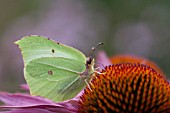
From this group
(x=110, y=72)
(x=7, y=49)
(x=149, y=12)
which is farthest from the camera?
(x=149, y=12)

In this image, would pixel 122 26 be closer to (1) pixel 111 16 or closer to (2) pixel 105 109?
(1) pixel 111 16

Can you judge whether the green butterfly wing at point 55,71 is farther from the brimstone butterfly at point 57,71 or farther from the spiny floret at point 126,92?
the spiny floret at point 126,92

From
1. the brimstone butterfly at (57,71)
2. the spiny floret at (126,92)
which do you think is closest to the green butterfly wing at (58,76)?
the brimstone butterfly at (57,71)

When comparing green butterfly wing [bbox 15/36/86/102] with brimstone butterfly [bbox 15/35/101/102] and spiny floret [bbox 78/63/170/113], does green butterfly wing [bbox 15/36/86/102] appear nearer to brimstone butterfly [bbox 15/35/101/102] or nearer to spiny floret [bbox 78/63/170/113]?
brimstone butterfly [bbox 15/35/101/102]

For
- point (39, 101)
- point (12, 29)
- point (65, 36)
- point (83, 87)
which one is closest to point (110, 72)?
point (83, 87)

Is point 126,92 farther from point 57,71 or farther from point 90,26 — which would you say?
point 90,26

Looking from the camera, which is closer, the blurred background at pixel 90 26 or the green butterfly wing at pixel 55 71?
the green butterfly wing at pixel 55 71

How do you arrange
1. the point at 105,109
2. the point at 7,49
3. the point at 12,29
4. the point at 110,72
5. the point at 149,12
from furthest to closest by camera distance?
1. the point at 149,12
2. the point at 12,29
3. the point at 7,49
4. the point at 110,72
5. the point at 105,109
